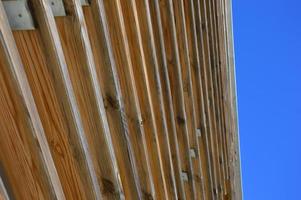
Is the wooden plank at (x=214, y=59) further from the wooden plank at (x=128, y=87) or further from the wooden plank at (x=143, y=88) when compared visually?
the wooden plank at (x=128, y=87)

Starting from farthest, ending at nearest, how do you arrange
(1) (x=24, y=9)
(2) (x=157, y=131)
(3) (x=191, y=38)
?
(3) (x=191, y=38) → (2) (x=157, y=131) → (1) (x=24, y=9)

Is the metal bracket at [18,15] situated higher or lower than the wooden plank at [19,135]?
higher

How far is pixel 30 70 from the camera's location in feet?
2.48

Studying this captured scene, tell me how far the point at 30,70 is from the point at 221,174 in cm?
317

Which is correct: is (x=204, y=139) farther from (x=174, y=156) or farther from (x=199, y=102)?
(x=174, y=156)

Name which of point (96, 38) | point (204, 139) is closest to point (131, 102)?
point (96, 38)

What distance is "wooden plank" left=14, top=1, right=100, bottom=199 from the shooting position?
733 millimetres

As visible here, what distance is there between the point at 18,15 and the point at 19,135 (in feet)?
0.78

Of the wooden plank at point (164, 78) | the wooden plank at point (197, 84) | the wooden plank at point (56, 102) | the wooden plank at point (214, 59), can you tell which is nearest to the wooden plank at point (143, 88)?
the wooden plank at point (164, 78)

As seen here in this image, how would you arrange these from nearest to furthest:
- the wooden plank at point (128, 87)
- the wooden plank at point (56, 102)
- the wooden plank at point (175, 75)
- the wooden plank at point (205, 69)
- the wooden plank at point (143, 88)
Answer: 1. the wooden plank at point (56, 102)
2. the wooden plank at point (128, 87)
3. the wooden plank at point (143, 88)
4. the wooden plank at point (175, 75)
5. the wooden plank at point (205, 69)

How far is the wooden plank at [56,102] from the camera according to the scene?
0.73 metres

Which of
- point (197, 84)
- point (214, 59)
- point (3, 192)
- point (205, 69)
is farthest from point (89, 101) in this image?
point (214, 59)

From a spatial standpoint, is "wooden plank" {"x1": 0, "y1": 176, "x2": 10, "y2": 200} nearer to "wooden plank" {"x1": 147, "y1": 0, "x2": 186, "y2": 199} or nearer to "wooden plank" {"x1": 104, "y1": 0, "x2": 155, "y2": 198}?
"wooden plank" {"x1": 104, "y1": 0, "x2": 155, "y2": 198}

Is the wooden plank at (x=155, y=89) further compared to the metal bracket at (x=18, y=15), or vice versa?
the wooden plank at (x=155, y=89)
